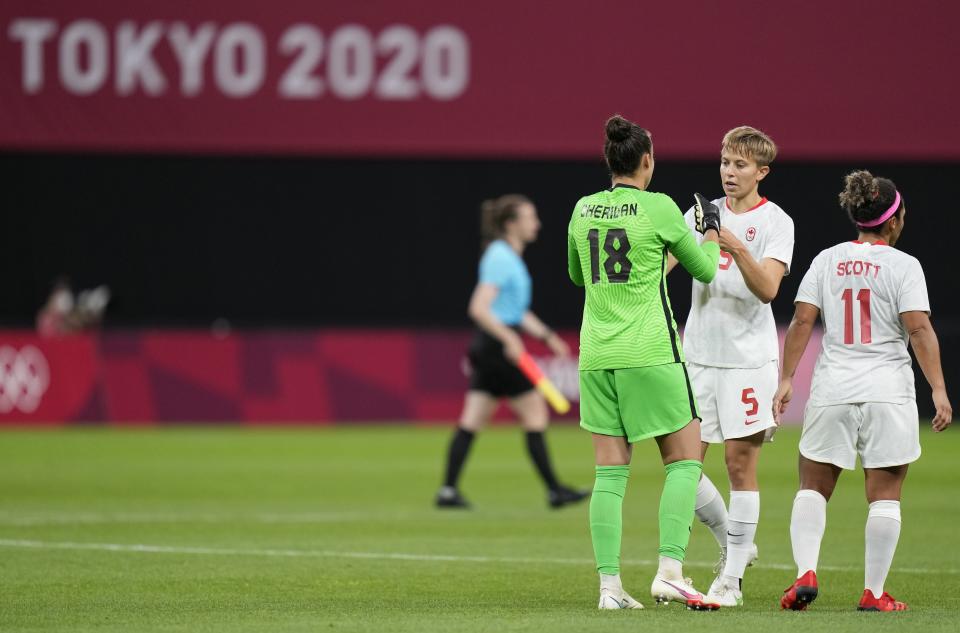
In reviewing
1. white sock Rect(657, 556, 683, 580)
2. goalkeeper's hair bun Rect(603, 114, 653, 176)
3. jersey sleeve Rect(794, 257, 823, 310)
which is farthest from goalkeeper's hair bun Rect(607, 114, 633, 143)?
white sock Rect(657, 556, 683, 580)

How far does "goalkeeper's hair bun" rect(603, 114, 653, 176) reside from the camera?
7.76 meters

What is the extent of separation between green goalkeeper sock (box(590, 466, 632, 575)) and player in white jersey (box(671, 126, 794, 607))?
761mm

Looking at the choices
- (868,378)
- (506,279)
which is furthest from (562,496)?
(868,378)

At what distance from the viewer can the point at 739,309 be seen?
843cm

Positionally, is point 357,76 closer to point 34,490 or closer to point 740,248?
point 34,490

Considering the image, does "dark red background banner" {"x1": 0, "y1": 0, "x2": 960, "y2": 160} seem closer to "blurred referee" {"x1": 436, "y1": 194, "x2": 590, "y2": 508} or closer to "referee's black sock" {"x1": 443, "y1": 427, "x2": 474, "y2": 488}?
"blurred referee" {"x1": 436, "y1": 194, "x2": 590, "y2": 508}

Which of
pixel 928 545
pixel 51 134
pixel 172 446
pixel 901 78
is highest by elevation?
pixel 901 78

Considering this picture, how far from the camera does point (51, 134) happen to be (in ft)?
76.9

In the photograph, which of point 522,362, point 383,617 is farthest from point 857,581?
point 522,362

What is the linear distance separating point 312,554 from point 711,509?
3.08 meters

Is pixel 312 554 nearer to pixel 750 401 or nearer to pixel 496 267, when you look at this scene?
pixel 750 401

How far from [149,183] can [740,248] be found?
23.5 m

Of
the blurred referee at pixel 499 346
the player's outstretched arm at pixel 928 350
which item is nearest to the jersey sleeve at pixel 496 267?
the blurred referee at pixel 499 346

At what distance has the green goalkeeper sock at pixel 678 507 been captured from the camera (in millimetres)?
7723
